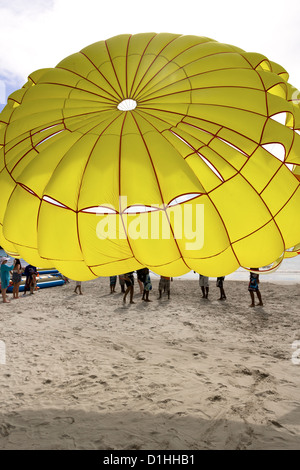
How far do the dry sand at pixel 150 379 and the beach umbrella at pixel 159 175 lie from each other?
274 cm

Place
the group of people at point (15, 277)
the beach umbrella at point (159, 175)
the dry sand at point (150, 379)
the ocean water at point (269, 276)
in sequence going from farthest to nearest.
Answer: the ocean water at point (269, 276), the group of people at point (15, 277), the dry sand at point (150, 379), the beach umbrella at point (159, 175)

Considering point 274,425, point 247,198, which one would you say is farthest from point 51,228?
point 274,425

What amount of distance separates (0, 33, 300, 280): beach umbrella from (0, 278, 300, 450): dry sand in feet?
8.98

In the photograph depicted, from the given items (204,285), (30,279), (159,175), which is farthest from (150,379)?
(30,279)

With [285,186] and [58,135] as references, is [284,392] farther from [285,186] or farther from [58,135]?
[58,135]

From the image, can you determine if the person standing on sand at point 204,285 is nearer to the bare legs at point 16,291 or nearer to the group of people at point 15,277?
the group of people at point 15,277

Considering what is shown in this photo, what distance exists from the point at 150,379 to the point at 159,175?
15.6ft

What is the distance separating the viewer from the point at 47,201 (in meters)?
4.87

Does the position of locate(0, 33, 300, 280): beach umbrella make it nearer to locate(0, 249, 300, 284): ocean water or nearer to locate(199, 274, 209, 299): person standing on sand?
locate(199, 274, 209, 299): person standing on sand

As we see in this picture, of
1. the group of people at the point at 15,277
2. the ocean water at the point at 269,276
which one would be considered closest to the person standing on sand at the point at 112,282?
the group of people at the point at 15,277

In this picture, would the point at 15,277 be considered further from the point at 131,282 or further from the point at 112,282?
the point at 131,282

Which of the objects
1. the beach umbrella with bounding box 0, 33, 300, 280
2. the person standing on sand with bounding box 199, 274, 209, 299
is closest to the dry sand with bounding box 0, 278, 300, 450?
the person standing on sand with bounding box 199, 274, 209, 299

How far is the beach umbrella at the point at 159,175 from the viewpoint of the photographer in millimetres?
4578

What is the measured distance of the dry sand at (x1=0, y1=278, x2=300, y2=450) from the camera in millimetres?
5414
